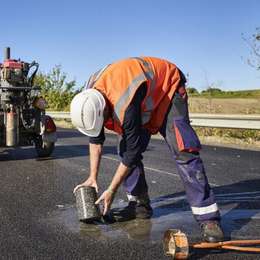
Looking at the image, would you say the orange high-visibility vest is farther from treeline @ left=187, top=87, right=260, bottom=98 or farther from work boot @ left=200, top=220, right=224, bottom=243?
treeline @ left=187, top=87, right=260, bottom=98

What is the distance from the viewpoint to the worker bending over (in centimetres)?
412

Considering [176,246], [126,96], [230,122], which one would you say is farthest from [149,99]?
[230,122]

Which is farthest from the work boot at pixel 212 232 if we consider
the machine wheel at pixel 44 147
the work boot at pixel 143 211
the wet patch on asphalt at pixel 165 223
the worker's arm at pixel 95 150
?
the machine wheel at pixel 44 147

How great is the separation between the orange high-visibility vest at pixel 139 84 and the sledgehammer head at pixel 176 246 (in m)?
0.95

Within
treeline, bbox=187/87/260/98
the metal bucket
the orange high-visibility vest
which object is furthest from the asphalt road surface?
treeline, bbox=187/87/260/98

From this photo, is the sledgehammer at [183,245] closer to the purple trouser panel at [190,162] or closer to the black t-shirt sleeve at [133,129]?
the purple trouser panel at [190,162]

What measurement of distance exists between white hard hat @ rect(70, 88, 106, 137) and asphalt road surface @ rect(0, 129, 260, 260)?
0.94 metres

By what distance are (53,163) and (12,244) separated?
527 centimetres

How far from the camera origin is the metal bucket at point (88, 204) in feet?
15.3

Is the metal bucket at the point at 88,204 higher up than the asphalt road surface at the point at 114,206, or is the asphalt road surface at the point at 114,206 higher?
the metal bucket at the point at 88,204

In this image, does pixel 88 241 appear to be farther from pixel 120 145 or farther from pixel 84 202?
pixel 120 145

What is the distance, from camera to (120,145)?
5.00 meters

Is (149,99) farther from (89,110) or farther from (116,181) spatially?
(116,181)

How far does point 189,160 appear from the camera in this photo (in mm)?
4363
